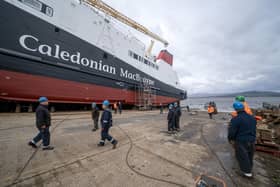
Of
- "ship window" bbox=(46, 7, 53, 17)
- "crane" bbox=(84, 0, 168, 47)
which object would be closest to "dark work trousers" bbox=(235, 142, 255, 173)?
"ship window" bbox=(46, 7, 53, 17)

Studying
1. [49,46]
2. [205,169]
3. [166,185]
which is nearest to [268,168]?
[205,169]

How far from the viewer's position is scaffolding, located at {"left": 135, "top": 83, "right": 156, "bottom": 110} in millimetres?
13625

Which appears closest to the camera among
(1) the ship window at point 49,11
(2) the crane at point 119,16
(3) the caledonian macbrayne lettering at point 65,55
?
(3) the caledonian macbrayne lettering at point 65,55

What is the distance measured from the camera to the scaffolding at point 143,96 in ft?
44.7

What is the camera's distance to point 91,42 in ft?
29.9

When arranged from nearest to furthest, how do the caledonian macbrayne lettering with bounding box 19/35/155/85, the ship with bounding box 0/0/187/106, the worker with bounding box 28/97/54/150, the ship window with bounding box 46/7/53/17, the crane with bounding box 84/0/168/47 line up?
the worker with bounding box 28/97/54/150 → the ship with bounding box 0/0/187/106 → the caledonian macbrayne lettering with bounding box 19/35/155/85 → the ship window with bounding box 46/7/53/17 → the crane with bounding box 84/0/168/47

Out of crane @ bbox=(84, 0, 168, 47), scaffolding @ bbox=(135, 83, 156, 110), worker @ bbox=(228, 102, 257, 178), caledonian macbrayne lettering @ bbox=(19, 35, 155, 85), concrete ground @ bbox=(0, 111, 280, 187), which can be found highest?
crane @ bbox=(84, 0, 168, 47)

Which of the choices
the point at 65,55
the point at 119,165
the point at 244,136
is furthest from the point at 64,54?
the point at 244,136

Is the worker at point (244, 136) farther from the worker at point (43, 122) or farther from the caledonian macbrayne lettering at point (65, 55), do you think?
the caledonian macbrayne lettering at point (65, 55)

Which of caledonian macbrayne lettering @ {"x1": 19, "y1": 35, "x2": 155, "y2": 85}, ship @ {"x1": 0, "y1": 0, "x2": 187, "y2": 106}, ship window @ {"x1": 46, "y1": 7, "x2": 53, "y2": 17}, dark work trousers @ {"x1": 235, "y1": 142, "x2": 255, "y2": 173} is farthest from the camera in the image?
ship window @ {"x1": 46, "y1": 7, "x2": 53, "y2": 17}

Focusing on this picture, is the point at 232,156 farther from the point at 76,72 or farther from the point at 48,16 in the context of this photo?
the point at 48,16

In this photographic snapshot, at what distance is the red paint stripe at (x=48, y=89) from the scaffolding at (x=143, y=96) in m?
3.69

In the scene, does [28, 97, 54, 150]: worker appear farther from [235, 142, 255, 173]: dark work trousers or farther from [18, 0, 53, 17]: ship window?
[18, 0, 53, 17]: ship window

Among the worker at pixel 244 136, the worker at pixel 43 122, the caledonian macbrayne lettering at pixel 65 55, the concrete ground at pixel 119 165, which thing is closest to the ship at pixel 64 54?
the caledonian macbrayne lettering at pixel 65 55
